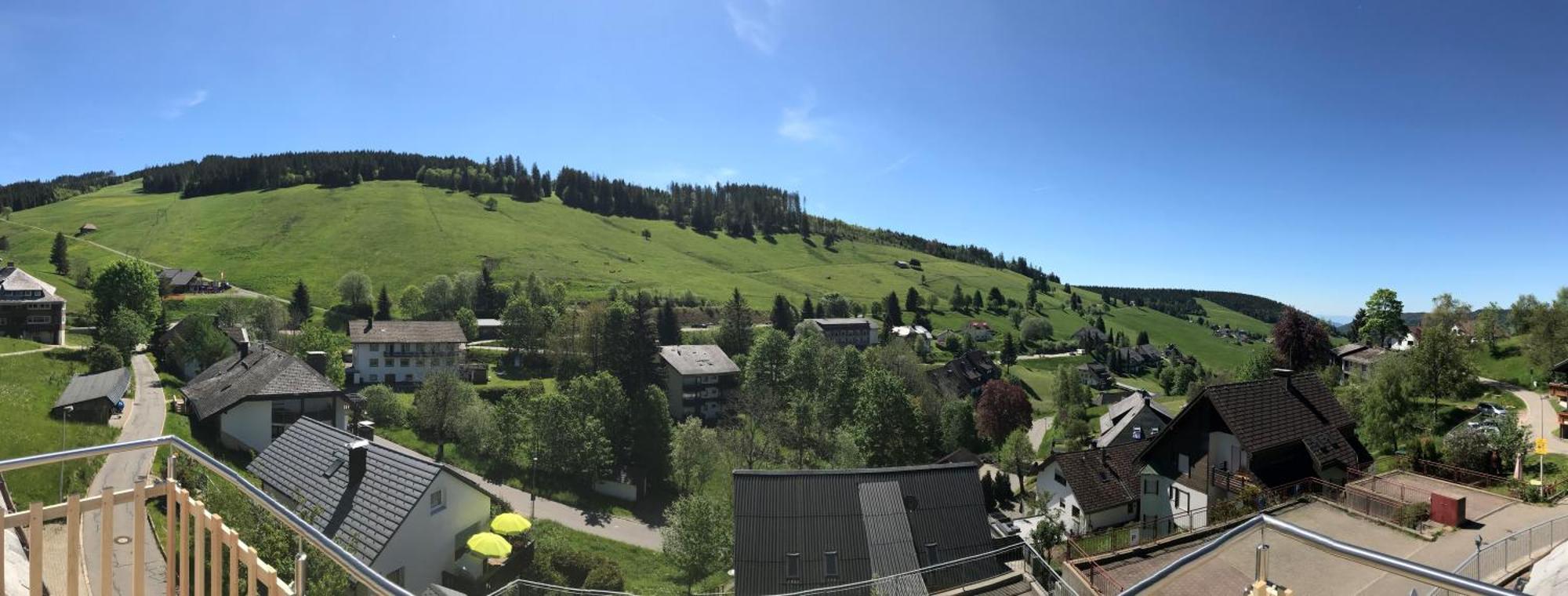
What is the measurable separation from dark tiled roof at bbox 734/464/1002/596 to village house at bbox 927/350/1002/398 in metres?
58.0

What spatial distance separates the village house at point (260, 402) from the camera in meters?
35.2

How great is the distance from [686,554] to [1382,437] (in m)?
34.9

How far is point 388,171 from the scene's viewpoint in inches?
6865

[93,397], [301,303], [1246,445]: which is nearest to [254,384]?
[93,397]

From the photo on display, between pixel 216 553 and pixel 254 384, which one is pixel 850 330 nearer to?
pixel 254 384

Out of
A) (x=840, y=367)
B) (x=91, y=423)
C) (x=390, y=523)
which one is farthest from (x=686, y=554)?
(x=840, y=367)

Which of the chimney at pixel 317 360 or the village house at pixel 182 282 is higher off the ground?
the village house at pixel 182 282

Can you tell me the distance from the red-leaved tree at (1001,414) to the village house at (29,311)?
7799 centimetres

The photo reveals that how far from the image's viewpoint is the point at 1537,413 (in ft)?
120

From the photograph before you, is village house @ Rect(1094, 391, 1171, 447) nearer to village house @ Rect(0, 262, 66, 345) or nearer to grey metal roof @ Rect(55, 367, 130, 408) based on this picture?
grey metal roof @ Rect(55, 367, 130, 408)

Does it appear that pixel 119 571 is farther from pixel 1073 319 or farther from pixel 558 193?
pixel 558 193

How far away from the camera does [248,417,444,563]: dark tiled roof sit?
21891 millimetres

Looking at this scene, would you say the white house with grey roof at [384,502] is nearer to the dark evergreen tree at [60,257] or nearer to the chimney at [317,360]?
the chimney at [317,360]

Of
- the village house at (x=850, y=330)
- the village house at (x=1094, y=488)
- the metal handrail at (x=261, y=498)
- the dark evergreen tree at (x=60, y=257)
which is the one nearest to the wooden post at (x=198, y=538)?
the metal handrail at (x=261, y=498)
